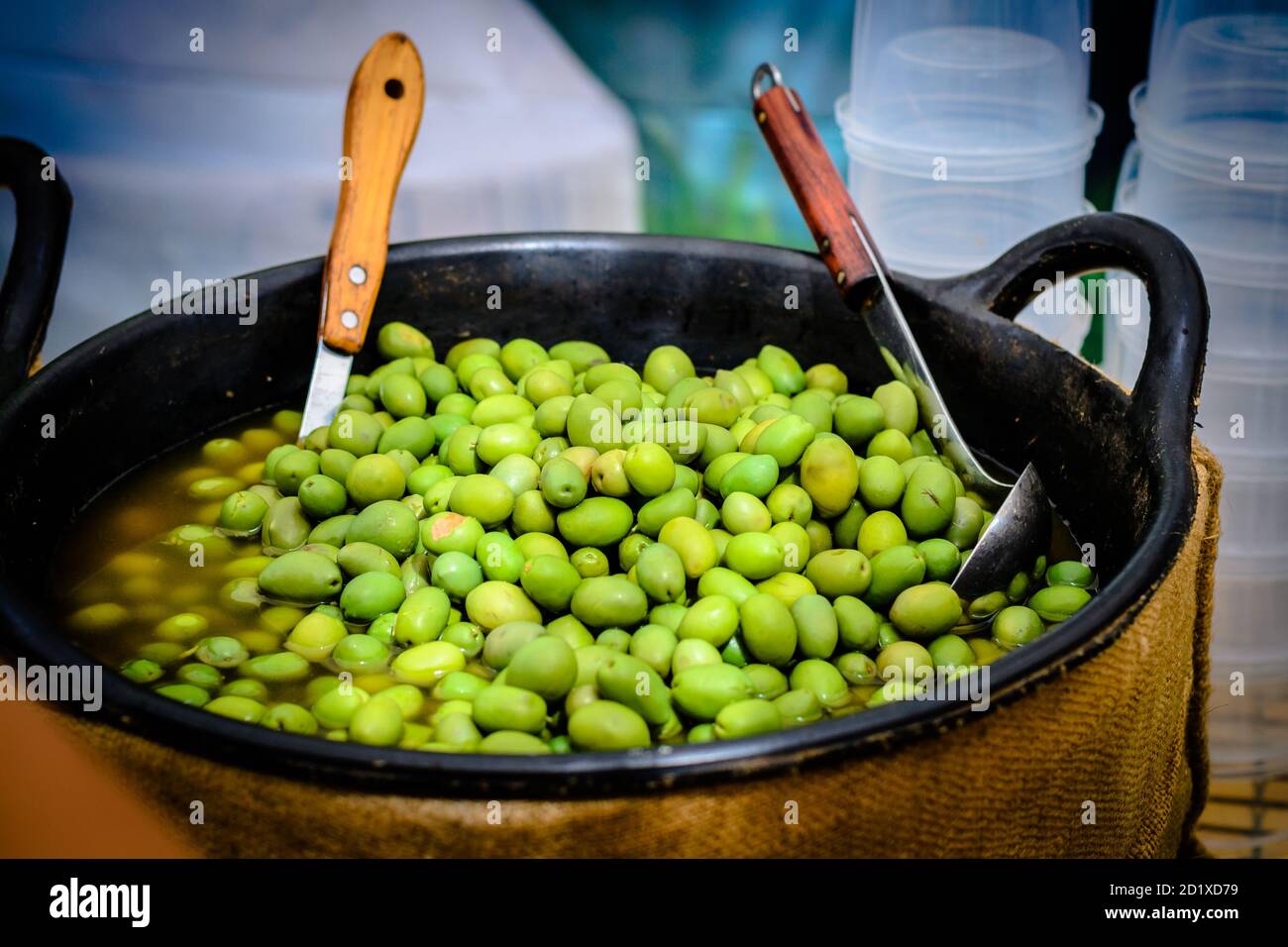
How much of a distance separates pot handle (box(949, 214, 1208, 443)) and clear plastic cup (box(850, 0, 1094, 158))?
70 centimetres

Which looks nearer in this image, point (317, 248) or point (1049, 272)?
point (1049, 272)

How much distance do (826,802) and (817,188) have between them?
97 centimetres

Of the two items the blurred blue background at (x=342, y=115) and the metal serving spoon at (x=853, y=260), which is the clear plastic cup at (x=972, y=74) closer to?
the blurred blue background at (x=342, y=115)

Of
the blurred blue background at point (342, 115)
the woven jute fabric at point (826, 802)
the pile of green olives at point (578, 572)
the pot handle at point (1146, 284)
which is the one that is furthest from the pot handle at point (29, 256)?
the pot handle at point (1146, 284)

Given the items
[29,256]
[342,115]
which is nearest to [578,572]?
[29,256]

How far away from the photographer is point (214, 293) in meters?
1.63

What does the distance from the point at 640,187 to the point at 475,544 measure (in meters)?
1.58

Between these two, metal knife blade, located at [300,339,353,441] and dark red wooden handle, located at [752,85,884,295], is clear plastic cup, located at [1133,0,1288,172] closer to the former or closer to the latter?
dark red wooden handle, located at [752,85,884,295]

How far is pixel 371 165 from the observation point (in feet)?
5.49

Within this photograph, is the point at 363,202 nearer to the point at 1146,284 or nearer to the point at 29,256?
the point at 29,256
